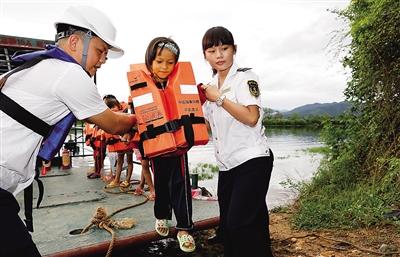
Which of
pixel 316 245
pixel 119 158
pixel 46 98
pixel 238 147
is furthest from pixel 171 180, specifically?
pixel 119 158

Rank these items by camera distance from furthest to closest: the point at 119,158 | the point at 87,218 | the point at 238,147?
the point at 119,158
the point at 87,218
the point at 238,147

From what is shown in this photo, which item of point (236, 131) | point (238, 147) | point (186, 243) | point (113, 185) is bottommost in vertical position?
point (186, 243)

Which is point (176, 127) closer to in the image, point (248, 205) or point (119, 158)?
point (248, 205)

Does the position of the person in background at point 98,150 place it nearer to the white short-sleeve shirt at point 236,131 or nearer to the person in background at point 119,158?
the person in background at point 119,158

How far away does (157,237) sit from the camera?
117 inches

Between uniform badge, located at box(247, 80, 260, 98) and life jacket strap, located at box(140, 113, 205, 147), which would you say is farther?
life jacket strap, located at box(140, 113, 205, 147)

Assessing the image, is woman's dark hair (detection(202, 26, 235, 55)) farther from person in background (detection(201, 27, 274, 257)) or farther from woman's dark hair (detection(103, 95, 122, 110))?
woman's dark hair (detection(103, 95, 122, 110))

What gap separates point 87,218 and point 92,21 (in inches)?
93.3

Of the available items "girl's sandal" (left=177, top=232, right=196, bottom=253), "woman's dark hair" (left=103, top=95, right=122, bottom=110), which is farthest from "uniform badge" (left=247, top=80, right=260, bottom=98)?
"woman's dark hair" (left=103, top=95, right=122, bottom=110)

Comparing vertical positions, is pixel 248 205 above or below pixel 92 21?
below

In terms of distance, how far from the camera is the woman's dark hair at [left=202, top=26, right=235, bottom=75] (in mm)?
2336

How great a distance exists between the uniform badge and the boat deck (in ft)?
5.18

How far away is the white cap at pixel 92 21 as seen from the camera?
5.69 ft

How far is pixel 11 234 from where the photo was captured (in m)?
1.39
